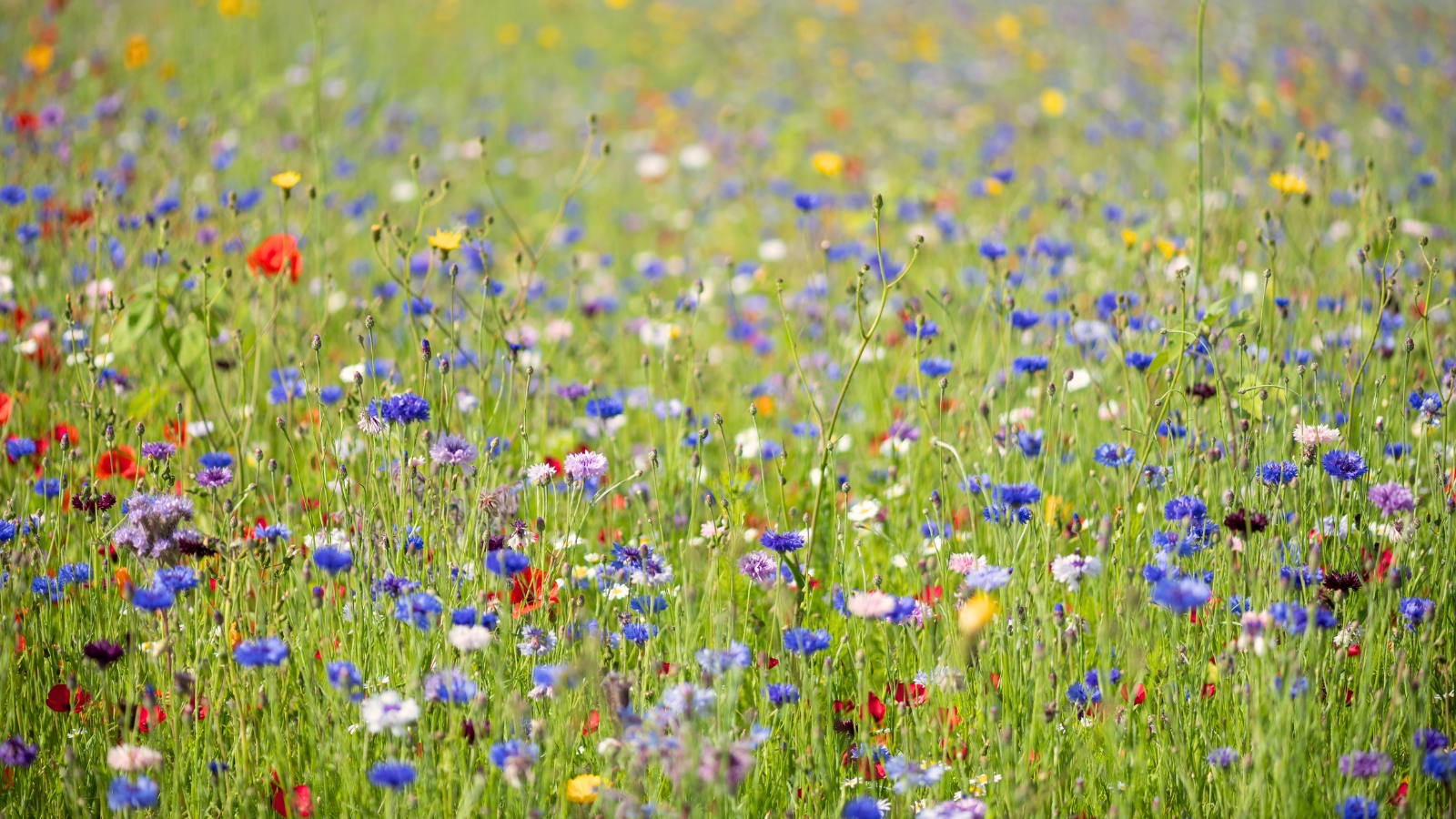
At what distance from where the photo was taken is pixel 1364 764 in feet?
4.21

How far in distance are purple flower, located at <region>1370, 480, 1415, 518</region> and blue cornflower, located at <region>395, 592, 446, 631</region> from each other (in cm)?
143

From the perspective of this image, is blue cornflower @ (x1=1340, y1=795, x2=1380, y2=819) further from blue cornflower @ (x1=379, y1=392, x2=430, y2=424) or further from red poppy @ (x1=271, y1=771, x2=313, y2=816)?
blue cornflower @ (x1=379, y1=392, x2=430, y2=424)

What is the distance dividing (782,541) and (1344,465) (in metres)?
0.95

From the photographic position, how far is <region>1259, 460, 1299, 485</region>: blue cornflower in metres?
1.73

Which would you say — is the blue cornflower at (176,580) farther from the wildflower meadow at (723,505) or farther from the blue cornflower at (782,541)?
the blue cornflower at (782,541)

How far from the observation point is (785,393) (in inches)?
118

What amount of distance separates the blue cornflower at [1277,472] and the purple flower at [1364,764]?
1.71ft

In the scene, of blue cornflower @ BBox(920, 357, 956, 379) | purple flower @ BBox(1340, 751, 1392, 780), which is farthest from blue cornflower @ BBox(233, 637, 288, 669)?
blue cornflower @ BBox(920, 357, 956, 379)

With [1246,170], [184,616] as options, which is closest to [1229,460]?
[184,616]

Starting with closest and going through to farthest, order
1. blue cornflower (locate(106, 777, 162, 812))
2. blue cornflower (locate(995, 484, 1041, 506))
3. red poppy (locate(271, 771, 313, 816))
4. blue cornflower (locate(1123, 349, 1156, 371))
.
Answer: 1. blue cornflower (locate(106, 777, 162, 812))
2. red poppy (locate(271, 771, 313, 816))
3. blue cornflower (locate(995, 484, 1041, 506))
4. blue cornflower (locate(1123, 349, 1156, 371))

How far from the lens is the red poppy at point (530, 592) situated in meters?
1.68

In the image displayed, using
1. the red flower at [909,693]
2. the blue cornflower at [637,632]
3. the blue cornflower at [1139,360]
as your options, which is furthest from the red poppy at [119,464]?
the blue cornflower at [1139,360]

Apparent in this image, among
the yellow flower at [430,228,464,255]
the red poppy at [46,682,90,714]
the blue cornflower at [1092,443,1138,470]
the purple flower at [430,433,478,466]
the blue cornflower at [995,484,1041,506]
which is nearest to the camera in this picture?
the red poppy at [46,682,90,714]

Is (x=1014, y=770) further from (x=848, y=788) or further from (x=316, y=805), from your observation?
(x=316, y=805)
